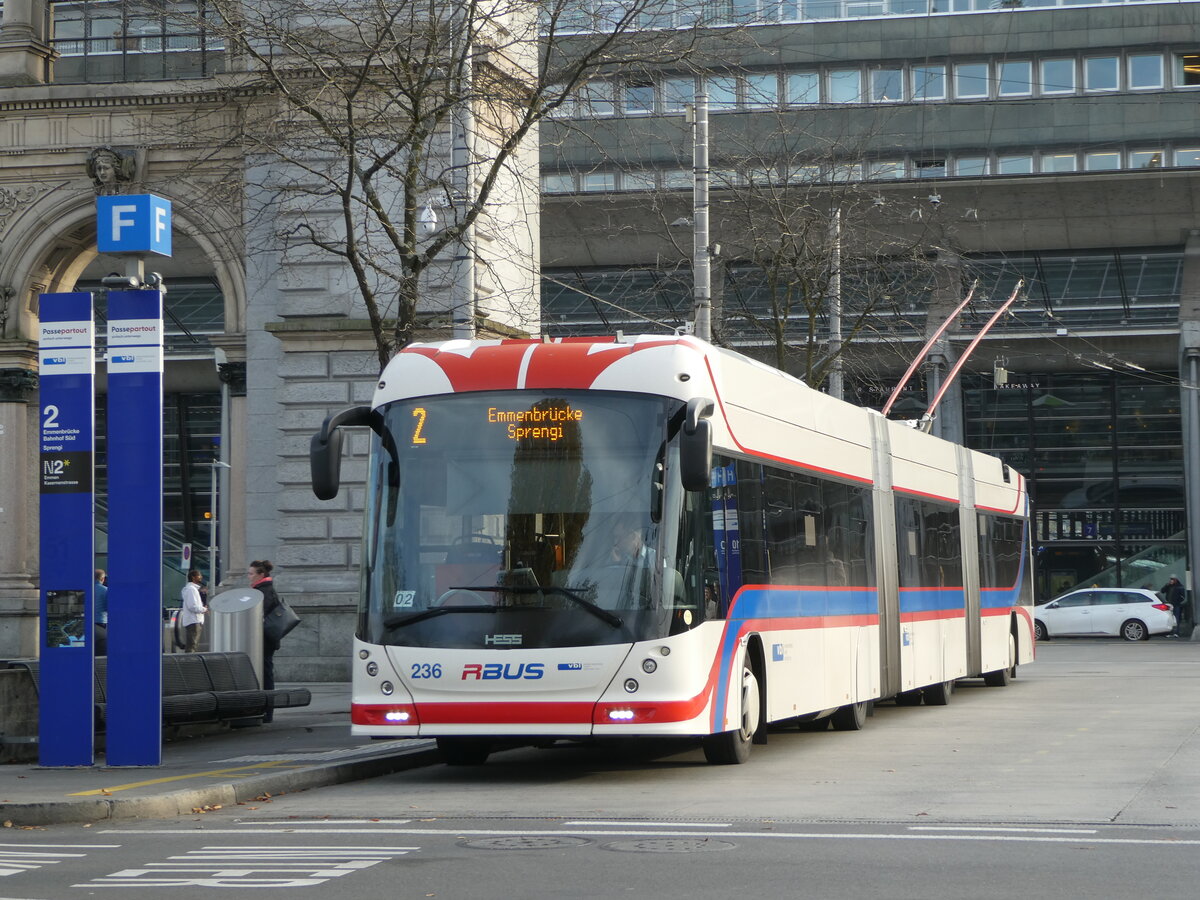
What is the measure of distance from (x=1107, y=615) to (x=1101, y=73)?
12948mm

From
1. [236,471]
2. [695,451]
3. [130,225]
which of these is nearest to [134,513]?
[130,225]

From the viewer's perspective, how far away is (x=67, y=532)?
13.8 metres

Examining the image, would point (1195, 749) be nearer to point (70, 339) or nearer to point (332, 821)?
point (332, 821)

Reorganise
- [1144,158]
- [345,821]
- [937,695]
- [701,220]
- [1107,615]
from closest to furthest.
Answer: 1. [345,821]
2. [937,695]
3. [701,220]
4. [1144,158]
5. [1107,615]

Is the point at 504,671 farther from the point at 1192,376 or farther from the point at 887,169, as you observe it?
the point at 1192,376

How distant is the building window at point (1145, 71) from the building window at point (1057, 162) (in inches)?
96.4

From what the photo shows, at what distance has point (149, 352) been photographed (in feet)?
45.0

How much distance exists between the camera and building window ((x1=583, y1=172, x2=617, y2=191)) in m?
44.7

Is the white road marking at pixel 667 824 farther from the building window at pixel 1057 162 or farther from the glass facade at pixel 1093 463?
the glass facade at pixel 1093 463

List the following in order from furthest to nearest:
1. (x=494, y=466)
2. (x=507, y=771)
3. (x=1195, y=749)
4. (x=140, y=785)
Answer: (x=1195, y=749), (x=507, y=771), (x=494, y=466), (x=140, y=785)

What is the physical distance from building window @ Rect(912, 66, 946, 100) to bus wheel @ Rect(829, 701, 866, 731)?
29.4 metres

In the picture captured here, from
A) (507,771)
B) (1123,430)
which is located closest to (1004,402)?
(1123,430)

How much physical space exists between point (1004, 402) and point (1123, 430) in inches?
123

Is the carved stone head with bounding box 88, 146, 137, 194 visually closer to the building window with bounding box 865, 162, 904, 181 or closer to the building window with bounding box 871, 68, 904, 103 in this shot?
the building window with bounding box 865, 162, 904, 181
